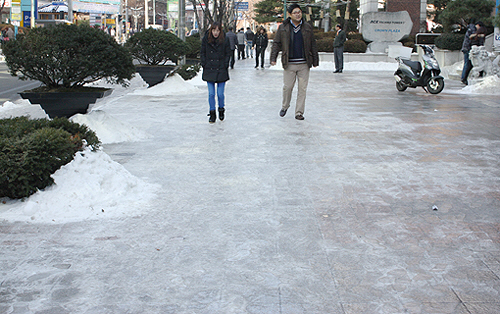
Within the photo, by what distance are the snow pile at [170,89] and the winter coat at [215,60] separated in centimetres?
493

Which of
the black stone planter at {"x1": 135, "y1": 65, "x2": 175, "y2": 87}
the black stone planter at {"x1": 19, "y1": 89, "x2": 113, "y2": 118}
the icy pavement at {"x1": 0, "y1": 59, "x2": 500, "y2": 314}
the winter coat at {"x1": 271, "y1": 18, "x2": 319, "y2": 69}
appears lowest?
the icy pavement at {"x1": 0, "y1": 59, "x2": 500, "y2": 314}

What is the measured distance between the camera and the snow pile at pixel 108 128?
8.01 metres

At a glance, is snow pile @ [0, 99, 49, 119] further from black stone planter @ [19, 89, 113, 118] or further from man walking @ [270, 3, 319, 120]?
man walking @ [270, 3, 319, 120]

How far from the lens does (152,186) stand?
571cm

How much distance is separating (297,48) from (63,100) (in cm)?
392

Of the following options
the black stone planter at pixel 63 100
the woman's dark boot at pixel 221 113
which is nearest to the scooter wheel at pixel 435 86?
the woman's dark boot at pixel 221 113

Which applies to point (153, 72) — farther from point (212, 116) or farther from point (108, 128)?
point (108, 128)

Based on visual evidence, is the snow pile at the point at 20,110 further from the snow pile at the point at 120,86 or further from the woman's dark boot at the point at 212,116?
the woman's dark boot at the point at 212,116

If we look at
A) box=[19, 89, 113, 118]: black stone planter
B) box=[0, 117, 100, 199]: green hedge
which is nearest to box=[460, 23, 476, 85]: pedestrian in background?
box=[19, 89, 113, 118]: black stone planter

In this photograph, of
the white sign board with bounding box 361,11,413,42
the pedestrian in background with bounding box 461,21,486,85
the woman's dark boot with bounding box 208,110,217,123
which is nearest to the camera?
the woman's dark boot with bounding box 208,110,217,123

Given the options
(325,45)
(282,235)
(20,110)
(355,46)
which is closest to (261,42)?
(325,45)

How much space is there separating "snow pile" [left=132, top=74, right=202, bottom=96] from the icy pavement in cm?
638

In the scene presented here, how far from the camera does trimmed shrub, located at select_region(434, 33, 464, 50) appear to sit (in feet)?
79.1

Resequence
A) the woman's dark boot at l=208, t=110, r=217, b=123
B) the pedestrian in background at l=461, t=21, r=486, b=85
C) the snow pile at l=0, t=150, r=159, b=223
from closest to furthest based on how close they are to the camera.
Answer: the snow pile at l=0, t=150, r=159, b=223 < the woman's dark boot at l=208, t=110, r=217, b=123 < the pedestrian in background at l=461, t=21, r=486, b=85
